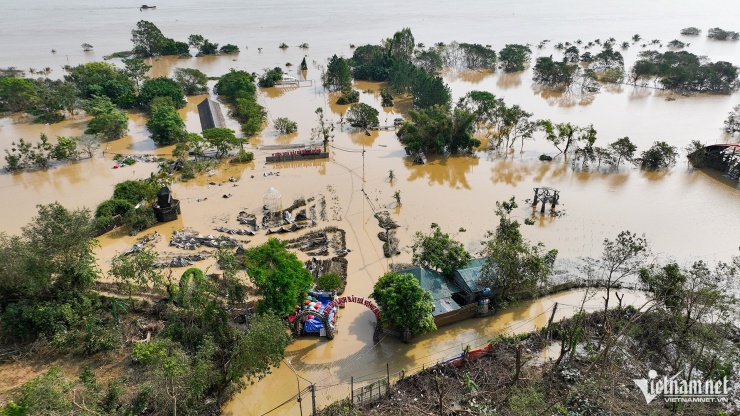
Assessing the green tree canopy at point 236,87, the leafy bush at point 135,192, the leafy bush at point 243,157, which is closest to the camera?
the leafy bush at point 135,192

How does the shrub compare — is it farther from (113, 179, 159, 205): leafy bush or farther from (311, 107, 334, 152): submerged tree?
(311, 107, 334, 152): submerged tree

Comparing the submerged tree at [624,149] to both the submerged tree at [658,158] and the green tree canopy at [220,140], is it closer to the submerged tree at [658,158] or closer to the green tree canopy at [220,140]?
the submerged tree at [658,158]

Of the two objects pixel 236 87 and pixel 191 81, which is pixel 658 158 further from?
pixel 191 81

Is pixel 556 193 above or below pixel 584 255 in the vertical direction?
above

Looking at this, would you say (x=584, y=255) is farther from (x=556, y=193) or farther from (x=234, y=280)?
(x=234, y=280)

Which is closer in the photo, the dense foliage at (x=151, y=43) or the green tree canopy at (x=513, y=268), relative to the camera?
the green tree canopy at (x=513, y=268)

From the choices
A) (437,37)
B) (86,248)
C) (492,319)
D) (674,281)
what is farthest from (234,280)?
(437,37)

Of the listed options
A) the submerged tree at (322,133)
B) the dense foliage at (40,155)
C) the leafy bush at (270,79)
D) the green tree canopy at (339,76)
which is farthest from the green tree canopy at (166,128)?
the green tree canopy at (339,76)
